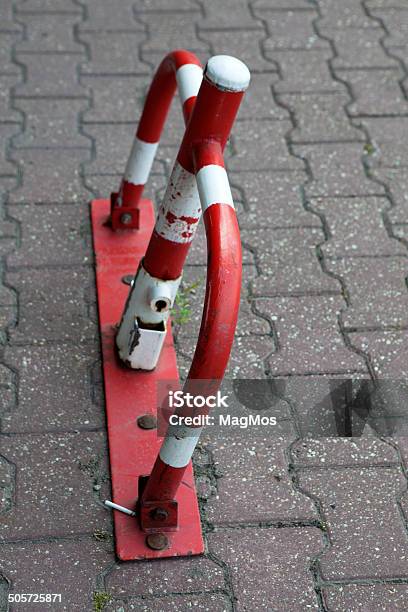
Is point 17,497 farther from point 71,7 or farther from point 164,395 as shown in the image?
point 71,7

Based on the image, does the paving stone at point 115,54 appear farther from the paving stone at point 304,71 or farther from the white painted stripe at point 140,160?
the white painted stripe at point 140,160

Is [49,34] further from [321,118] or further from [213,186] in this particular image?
[213,186]

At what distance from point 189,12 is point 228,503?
9.05 ft

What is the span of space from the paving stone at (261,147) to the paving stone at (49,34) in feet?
2.98

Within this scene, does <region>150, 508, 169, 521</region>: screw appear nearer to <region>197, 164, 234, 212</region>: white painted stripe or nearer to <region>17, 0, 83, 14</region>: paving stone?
<region>197, 164, 234, 212</region>: white painted stripe

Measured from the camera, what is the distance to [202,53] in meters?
4.15

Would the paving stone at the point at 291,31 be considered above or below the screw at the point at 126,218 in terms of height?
above

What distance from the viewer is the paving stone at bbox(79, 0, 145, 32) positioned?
428cm

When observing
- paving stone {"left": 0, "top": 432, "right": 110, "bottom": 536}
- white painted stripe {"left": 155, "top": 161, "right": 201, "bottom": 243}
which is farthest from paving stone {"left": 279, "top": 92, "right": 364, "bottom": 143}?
paving stone {"left": 0, "top": 432, "right": 110, "bottom": 536}

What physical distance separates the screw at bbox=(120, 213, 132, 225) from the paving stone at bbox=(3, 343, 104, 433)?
54 cm

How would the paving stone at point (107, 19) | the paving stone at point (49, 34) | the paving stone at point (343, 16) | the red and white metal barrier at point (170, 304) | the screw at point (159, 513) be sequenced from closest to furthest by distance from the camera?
the red and white metal barrier at point (170, 304), the screw at point (159, 513), the paving stone at point (49, 34), the paving stone at point (107, 19), the paving stone at point (343, 16)

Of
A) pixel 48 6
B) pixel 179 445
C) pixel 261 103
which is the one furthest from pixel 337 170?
pixel 179 445

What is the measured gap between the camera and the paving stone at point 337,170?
3.55 meters

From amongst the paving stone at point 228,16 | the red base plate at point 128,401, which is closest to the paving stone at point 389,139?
the paving stone at point 228,16
